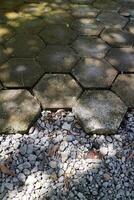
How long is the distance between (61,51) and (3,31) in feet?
2.30

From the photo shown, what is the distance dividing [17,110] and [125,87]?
90 cm

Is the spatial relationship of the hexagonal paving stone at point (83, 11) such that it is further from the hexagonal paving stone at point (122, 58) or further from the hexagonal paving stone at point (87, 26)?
the hexagonal paving stone at point (122, 58)

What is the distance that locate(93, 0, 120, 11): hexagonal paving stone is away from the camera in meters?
3.85

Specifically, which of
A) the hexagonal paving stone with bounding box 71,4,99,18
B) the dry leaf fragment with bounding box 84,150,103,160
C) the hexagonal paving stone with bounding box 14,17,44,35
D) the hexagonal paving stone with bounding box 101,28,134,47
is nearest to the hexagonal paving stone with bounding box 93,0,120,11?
the hexagonal paving stone with bounding box 71,4,99,18

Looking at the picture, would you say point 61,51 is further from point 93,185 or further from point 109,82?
point 93,185

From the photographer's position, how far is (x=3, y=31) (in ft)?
10.9

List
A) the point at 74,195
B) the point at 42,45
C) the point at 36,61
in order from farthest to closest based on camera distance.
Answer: the point at 42,45 < the point at 36,61 < the point at 74,195

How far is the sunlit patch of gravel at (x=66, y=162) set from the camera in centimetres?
190

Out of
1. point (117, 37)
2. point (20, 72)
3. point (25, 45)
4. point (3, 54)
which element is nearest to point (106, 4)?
point (117, 37)

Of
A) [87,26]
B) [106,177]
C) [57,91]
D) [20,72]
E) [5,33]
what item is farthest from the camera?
[87,26]

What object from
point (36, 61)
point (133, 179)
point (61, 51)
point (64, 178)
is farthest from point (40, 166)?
point (61, 51)

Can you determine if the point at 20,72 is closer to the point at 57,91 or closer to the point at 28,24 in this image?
the point at 57,91

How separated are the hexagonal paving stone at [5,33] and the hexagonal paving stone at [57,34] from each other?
0.31 m

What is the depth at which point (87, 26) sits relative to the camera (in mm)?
3480
